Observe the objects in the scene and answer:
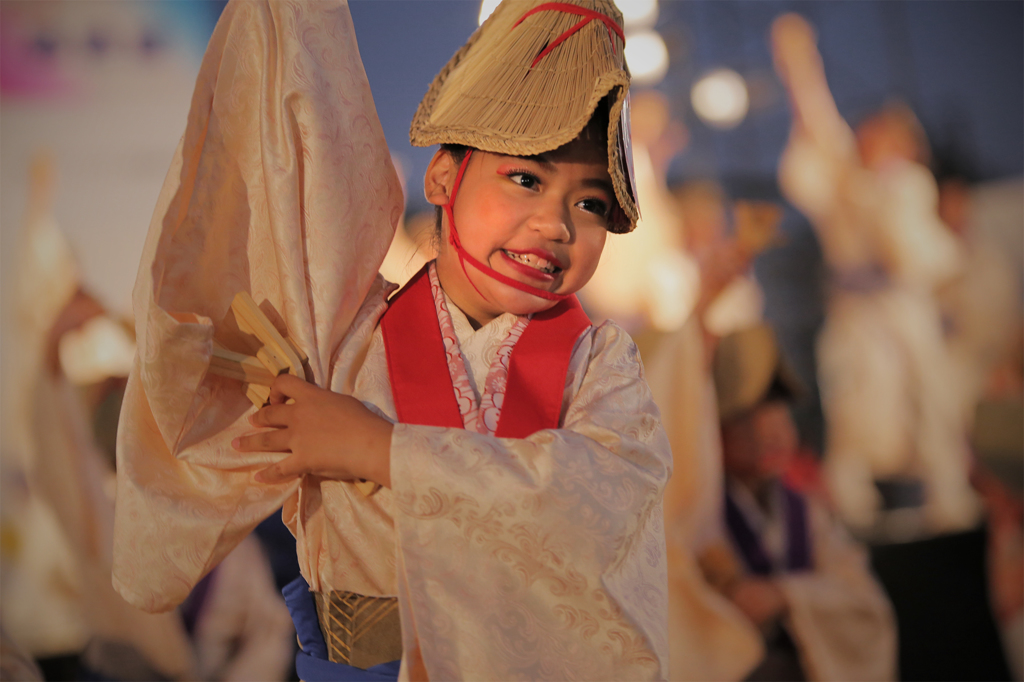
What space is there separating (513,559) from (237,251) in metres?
0.54

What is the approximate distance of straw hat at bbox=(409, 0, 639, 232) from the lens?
943 mm

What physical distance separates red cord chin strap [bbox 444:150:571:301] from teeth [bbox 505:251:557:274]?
0.03m

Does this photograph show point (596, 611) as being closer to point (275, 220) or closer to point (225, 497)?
point (225, 497)

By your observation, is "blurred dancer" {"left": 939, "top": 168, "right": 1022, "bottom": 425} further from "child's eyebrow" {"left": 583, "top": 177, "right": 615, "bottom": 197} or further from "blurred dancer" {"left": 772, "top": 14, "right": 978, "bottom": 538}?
"child's eyebrow" {"left": 583, "top": 177, "right": 615, "bottom": 197}

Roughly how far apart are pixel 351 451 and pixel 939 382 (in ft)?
11.9

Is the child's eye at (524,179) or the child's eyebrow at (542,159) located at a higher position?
the child's eyebrow at (542,159)

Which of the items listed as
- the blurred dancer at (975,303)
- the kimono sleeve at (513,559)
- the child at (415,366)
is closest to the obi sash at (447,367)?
the child at (415,366)

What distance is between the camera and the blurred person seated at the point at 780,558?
285 cm

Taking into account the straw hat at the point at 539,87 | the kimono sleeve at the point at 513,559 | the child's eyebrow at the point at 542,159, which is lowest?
the kimono sleeve at the point at 513,559

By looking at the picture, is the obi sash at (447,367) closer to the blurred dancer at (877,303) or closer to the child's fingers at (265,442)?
the child's fingers at (265,442)

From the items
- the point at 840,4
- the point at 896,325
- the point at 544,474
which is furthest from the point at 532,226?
the point at 840,4

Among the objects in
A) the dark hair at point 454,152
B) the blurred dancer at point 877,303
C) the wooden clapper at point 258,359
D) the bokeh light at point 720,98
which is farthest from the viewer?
the bokeh light at point 720,98

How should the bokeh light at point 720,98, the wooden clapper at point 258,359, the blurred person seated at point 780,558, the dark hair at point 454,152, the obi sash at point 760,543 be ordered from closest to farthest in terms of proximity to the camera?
the wooden clapper at point 258,359, the dark hair at point 454,152, the blurred person seated at point 780,558, the obi sash at point 760,543, the bokeh light at point 720,98

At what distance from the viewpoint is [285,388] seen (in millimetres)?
904
